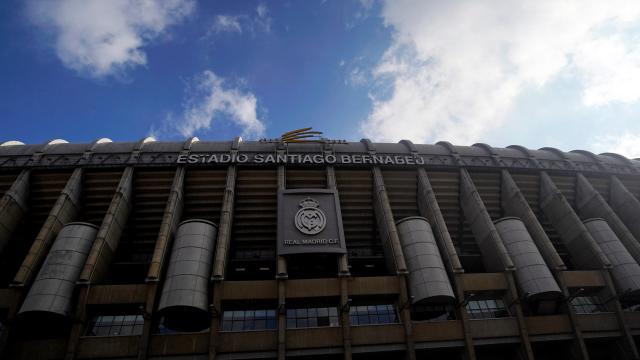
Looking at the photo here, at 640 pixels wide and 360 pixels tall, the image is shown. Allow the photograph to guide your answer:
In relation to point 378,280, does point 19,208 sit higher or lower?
higher

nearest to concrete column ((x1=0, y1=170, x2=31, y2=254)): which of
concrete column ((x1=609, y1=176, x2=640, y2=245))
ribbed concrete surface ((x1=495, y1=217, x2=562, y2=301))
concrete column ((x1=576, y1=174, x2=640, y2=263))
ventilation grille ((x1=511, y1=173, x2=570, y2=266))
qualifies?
ribbed concrete surface ((x1=495, y1=217, x2=562, y2=301))

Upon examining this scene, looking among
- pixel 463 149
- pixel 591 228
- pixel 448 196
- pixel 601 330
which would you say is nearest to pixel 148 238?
pixel 448 196

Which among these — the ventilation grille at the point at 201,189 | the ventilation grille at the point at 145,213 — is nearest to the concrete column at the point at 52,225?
the ventilation grille at the point at 145,213

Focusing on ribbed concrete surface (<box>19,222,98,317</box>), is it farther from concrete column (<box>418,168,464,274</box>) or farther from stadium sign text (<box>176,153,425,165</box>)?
concrete column (<box>418,168,464,274</box>)

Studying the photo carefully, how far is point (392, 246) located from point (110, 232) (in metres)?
25.2

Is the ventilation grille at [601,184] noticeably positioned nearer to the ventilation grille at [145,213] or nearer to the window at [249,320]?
the window at [249,320]

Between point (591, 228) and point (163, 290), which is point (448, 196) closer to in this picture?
point (591, 228)

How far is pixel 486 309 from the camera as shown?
1257 inches

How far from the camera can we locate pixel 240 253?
38.6 m

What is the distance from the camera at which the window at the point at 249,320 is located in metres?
29.2

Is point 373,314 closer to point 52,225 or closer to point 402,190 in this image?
point 402,190

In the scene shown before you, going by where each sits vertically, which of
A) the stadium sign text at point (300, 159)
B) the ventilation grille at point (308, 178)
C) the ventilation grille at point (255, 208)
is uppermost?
the stadium sign text at point (300, 159)

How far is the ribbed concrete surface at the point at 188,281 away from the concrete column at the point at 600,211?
40792 mm

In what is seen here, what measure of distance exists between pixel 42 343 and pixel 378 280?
84.4 ft
